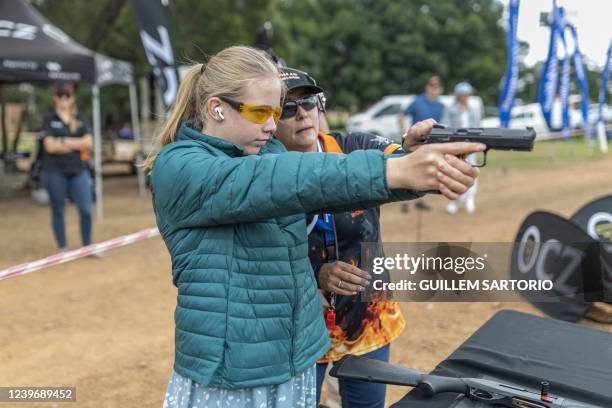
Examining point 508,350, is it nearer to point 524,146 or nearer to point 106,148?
point 524,146

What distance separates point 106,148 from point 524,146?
1444 cm

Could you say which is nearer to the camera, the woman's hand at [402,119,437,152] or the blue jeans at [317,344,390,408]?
the woman's hand at [402,119,437,152]

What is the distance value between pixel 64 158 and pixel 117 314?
2.16 m

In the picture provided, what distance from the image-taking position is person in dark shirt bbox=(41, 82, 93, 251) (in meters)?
5.88

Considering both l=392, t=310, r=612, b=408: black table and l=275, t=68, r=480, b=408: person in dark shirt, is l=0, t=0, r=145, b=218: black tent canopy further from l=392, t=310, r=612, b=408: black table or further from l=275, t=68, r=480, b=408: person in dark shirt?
l=392, t=310, r=612, b=408: black table

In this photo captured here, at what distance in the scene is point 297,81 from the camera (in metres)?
1.75

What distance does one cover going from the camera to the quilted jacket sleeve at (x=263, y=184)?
110cm

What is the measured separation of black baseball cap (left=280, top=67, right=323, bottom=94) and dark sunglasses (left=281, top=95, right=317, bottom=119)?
1.5 inches

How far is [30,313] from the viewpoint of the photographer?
15.2 feet

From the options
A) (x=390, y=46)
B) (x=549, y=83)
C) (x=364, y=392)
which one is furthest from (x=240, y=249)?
(x=390, y=46)

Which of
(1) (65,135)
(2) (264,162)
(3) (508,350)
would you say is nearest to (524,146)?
(2) (264,162)

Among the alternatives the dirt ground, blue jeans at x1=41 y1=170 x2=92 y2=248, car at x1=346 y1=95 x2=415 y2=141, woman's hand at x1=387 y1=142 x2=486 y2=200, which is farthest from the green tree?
woman's hand at x1=387 y1=142 x2=486 y2=200

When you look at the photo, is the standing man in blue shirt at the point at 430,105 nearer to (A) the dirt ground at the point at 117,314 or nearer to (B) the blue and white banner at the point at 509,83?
(B) the blue and white banner at the point at 509,83

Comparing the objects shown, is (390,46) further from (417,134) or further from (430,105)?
(417,134)
